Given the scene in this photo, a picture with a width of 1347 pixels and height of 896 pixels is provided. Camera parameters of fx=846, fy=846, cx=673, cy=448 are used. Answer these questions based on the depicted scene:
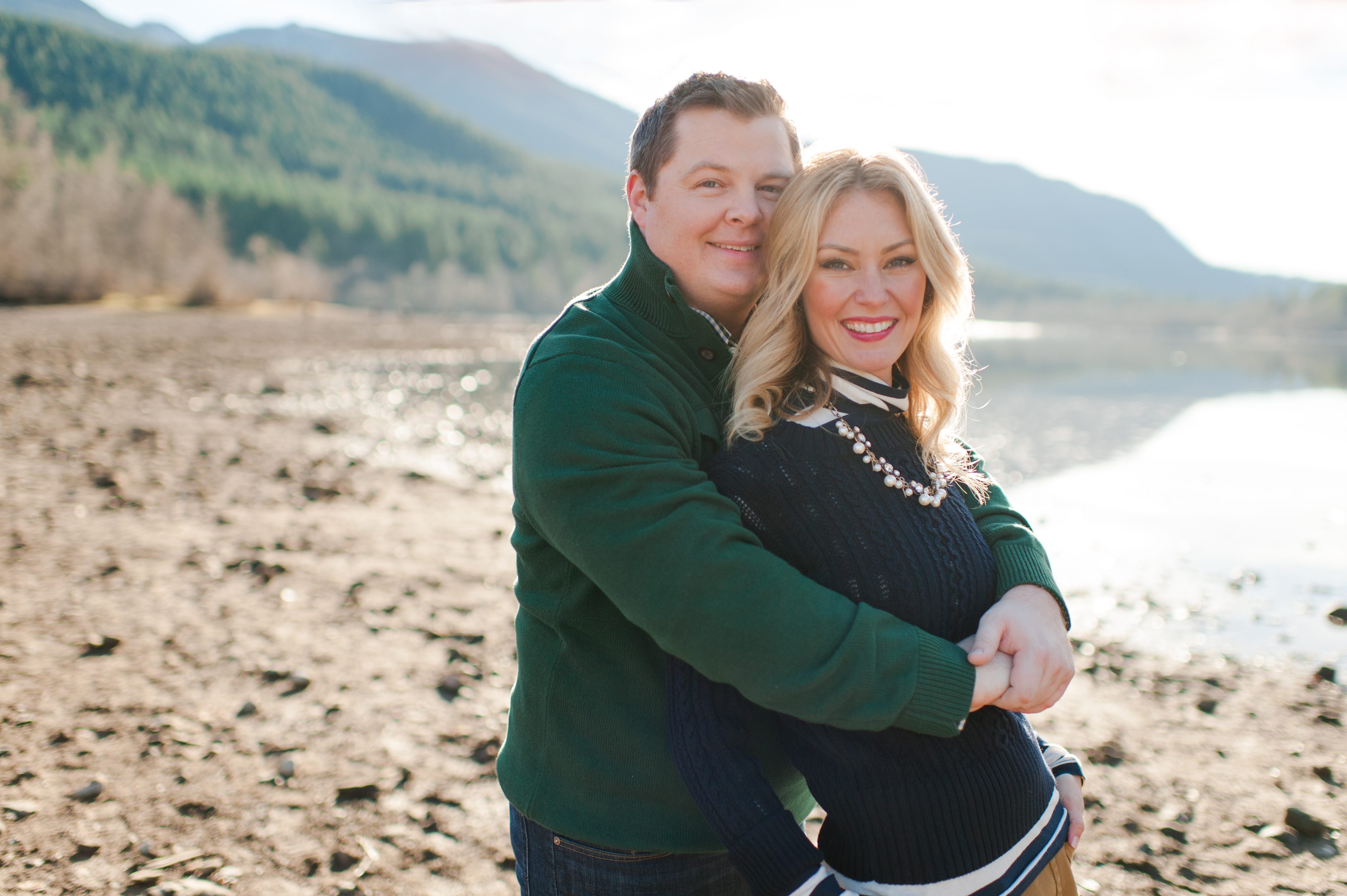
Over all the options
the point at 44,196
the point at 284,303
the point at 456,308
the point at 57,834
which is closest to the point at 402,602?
the point at 57,834

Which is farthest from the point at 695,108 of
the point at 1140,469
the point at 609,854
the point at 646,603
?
the point at 1140,469

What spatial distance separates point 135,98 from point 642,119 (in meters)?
144

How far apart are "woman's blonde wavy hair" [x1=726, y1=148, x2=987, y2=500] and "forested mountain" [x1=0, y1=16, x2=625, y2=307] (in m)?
77.9

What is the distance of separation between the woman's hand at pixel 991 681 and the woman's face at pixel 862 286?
0.75 metres

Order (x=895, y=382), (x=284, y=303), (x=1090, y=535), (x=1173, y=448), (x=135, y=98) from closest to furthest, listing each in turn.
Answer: (x=895, y=382)
(x=1090, y=535)
(x=1173, y=448)
(x=284, y=303)
(x=135, y=98)

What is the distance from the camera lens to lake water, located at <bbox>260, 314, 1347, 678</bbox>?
27.4 feet

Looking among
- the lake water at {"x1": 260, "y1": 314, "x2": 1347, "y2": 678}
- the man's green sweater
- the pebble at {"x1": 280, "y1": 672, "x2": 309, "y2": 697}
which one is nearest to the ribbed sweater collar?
the man's green sweater

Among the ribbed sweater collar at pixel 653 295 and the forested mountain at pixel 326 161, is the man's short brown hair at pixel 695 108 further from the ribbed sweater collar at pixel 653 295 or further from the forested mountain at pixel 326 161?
the forested mountain at pixel 326 161

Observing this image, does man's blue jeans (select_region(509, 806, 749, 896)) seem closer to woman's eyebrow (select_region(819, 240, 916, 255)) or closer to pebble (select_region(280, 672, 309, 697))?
woman's eyebrow (select_region(819, 240, 916, 255))

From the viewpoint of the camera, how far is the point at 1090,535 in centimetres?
1134

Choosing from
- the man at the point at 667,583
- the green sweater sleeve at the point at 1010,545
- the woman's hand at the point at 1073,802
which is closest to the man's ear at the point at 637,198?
the man at the point at 667,583

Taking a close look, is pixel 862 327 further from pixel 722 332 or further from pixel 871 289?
pixel 722 332

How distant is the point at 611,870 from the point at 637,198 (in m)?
1.68

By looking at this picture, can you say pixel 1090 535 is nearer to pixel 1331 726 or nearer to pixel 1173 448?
pixel 1331 726
